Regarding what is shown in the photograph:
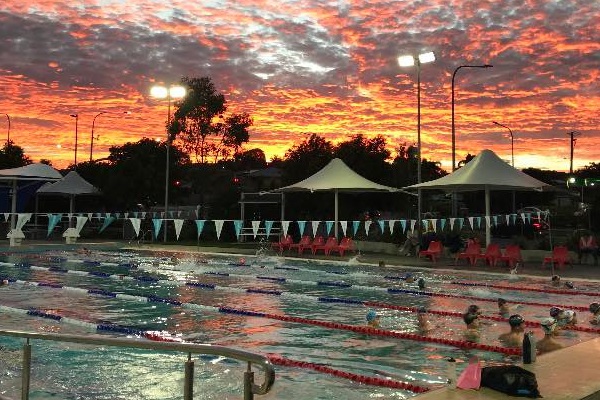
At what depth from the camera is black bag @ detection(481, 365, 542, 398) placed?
4.80 metres

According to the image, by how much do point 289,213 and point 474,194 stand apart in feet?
91.9

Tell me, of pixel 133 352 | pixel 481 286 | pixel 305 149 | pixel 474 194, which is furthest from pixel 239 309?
pixel 474 194

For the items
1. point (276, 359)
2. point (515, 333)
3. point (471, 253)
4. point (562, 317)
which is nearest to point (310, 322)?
point (276, 359)

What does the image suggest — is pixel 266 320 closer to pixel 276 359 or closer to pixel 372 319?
pixel 372 319

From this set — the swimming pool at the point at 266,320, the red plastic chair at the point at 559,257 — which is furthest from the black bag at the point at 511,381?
the red plastic chair at the point at 559,257

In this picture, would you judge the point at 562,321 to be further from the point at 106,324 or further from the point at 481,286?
the point at 106,324

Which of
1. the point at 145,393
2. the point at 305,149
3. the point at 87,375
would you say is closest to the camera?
the point at 145,393

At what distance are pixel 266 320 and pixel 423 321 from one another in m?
2.70

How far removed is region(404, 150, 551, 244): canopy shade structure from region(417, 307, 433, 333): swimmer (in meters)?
Result: 9.48

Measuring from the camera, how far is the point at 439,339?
8.82 meters

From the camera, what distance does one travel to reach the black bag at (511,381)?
480cm

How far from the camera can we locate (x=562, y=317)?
9.14 metres

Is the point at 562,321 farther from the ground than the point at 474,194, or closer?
closer

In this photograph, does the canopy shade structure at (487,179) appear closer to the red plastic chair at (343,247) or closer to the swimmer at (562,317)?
the red plastic chair at (343,247)
